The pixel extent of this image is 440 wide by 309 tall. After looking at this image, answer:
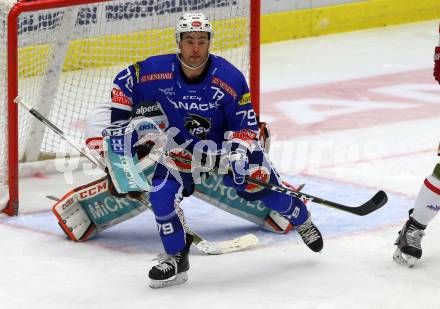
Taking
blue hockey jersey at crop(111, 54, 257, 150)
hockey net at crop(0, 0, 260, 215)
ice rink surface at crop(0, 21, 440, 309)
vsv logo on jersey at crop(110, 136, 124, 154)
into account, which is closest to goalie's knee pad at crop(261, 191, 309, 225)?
ice rink surface at crop(0, 21, 440, 309)

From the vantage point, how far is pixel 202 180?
19.1ft

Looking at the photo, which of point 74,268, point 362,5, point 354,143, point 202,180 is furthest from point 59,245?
point 362,5

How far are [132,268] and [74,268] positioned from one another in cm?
25

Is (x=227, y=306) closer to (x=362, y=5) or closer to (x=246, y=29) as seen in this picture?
(x=246, y=29)

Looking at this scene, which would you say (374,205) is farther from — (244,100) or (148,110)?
(148,110)

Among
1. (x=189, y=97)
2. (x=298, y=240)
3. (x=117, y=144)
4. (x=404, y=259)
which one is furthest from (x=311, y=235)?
(x=117, y=144)

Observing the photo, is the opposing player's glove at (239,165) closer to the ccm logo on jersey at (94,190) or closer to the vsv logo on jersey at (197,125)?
the vsv logo on jersey at (197,125)

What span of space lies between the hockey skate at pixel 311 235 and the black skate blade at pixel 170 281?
0.60m

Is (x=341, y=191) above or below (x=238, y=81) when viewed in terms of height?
below

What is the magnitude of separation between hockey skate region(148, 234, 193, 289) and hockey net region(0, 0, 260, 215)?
128 cm

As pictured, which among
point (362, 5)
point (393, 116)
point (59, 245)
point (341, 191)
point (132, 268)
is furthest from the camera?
point (362, 5)

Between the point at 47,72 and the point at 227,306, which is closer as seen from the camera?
the point at 227,306

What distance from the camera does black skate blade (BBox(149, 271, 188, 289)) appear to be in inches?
200

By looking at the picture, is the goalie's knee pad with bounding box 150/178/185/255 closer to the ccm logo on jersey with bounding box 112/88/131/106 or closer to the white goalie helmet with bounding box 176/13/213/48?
the ccm logo on jersey with bounding box 112/88/131/106
